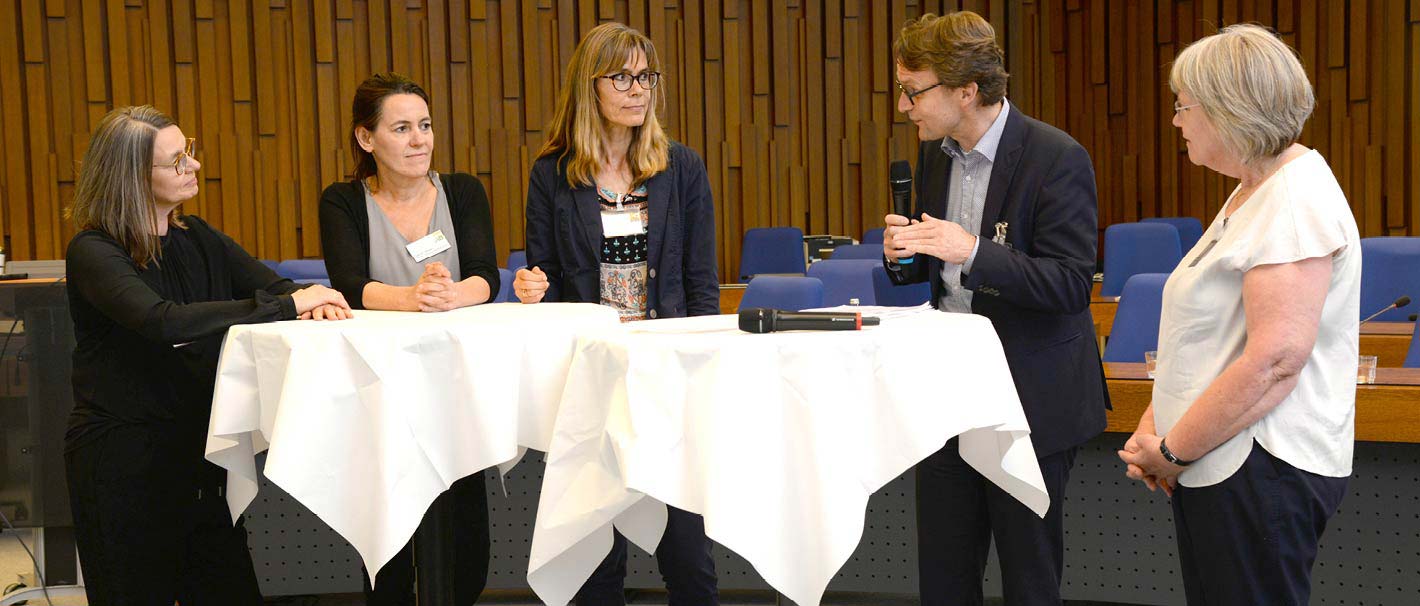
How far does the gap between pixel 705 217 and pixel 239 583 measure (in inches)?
52.8

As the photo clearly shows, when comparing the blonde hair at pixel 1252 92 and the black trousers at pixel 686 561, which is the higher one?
the blonde hair at pixel 1252 92

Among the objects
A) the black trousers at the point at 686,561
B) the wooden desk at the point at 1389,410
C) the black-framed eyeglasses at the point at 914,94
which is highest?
the black-framed eyeglasses at the point at 914,94

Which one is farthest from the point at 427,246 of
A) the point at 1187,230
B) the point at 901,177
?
the point at 1187,230

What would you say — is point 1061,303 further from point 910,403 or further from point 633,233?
point 633,233

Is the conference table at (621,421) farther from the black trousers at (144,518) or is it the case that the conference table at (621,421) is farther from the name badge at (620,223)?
the name badge at (620,223)

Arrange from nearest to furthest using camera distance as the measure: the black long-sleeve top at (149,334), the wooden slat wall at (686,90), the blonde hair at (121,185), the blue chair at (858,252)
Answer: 1. the black long-sleeve top at (149,334)
2. the blonde hair at (121,185)
3. the blue chair at (858,252)
4. the wooden slat wall at (686,90)

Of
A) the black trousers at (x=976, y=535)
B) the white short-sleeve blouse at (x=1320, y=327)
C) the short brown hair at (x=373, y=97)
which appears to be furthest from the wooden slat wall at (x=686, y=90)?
the white short-sleeve blouse at (x=1320, y=327)

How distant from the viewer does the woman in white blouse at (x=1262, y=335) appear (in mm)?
1805

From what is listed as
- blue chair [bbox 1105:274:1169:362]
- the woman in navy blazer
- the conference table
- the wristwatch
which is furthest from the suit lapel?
blue chair [bbox 1105:274:1169:362]

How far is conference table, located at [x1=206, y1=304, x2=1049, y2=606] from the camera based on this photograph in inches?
71.2

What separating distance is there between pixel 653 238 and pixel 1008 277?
0.98 metres

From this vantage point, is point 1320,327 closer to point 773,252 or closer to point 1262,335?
point 1262,335

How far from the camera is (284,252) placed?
9508 mm

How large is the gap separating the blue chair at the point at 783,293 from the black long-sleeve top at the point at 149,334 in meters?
1.80
